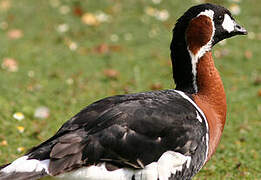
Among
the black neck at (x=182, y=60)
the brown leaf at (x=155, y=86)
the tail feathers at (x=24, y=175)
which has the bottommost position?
the tail feathers at (x=24, y=175)

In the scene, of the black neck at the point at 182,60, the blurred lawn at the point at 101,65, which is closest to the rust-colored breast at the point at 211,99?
the black neck at the point at 182,60

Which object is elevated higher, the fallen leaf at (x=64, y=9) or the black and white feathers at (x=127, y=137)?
the fallen leaf at (x=64, y=9)

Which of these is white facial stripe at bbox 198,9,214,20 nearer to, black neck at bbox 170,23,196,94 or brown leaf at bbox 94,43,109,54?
black neck at bbox 170,23,196,94

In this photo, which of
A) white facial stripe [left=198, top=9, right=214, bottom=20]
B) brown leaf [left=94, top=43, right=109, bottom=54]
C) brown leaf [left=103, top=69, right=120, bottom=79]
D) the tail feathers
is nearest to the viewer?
the tail feathers

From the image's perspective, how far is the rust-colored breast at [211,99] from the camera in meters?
4.21

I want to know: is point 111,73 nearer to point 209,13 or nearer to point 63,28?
point 63,28

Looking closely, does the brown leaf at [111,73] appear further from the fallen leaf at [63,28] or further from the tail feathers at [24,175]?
the tail feathers at [24,175]

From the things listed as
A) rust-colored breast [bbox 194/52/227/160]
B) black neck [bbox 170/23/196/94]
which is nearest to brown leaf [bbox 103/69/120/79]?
black neck [bbox 170/23/196/94]

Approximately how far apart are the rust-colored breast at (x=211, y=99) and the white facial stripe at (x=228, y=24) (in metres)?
0.32

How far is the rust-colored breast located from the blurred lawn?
30.6 inches

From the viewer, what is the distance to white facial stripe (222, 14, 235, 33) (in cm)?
464

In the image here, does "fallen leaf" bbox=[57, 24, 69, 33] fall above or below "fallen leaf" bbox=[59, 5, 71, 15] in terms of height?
below

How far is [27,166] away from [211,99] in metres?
1.78

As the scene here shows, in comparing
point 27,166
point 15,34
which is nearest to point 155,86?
point 15,34
